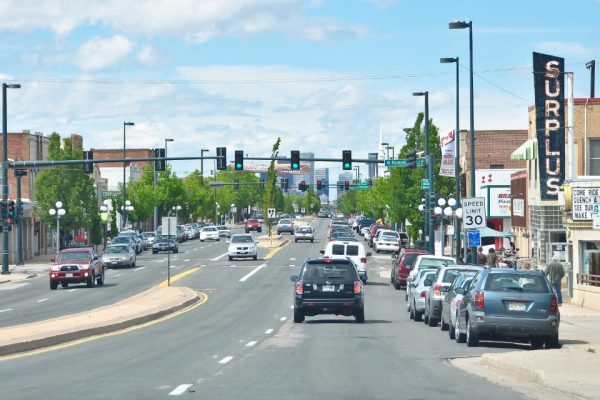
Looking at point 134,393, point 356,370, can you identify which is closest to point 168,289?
point 356,370

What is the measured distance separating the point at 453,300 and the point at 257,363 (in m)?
7.45

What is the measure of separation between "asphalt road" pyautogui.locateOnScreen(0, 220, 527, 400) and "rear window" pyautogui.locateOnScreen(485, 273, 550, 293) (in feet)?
4.12

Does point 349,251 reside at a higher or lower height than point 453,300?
higher

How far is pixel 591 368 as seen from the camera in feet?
62.1

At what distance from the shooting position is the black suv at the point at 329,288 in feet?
101

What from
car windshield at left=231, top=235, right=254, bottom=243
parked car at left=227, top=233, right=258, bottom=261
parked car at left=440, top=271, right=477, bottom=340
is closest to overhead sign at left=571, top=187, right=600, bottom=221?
parked car at left=440, top=271, right=477, bottom=340

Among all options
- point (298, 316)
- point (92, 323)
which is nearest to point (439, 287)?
point (298, 316)

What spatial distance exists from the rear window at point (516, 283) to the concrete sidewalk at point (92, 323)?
30.4 feet

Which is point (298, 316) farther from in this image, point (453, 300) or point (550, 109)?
point (550, 109)

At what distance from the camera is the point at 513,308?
77.2 ft

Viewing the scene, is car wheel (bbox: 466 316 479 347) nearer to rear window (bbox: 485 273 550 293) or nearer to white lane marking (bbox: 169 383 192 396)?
rear window (bbox: 485 273 550 293)

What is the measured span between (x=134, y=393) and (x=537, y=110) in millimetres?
36383

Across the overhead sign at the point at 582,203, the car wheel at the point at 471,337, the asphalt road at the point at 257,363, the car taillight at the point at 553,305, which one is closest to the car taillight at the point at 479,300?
the car wheel at the point at 471,337

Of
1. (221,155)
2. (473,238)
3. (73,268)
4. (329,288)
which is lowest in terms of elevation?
(73,268)
